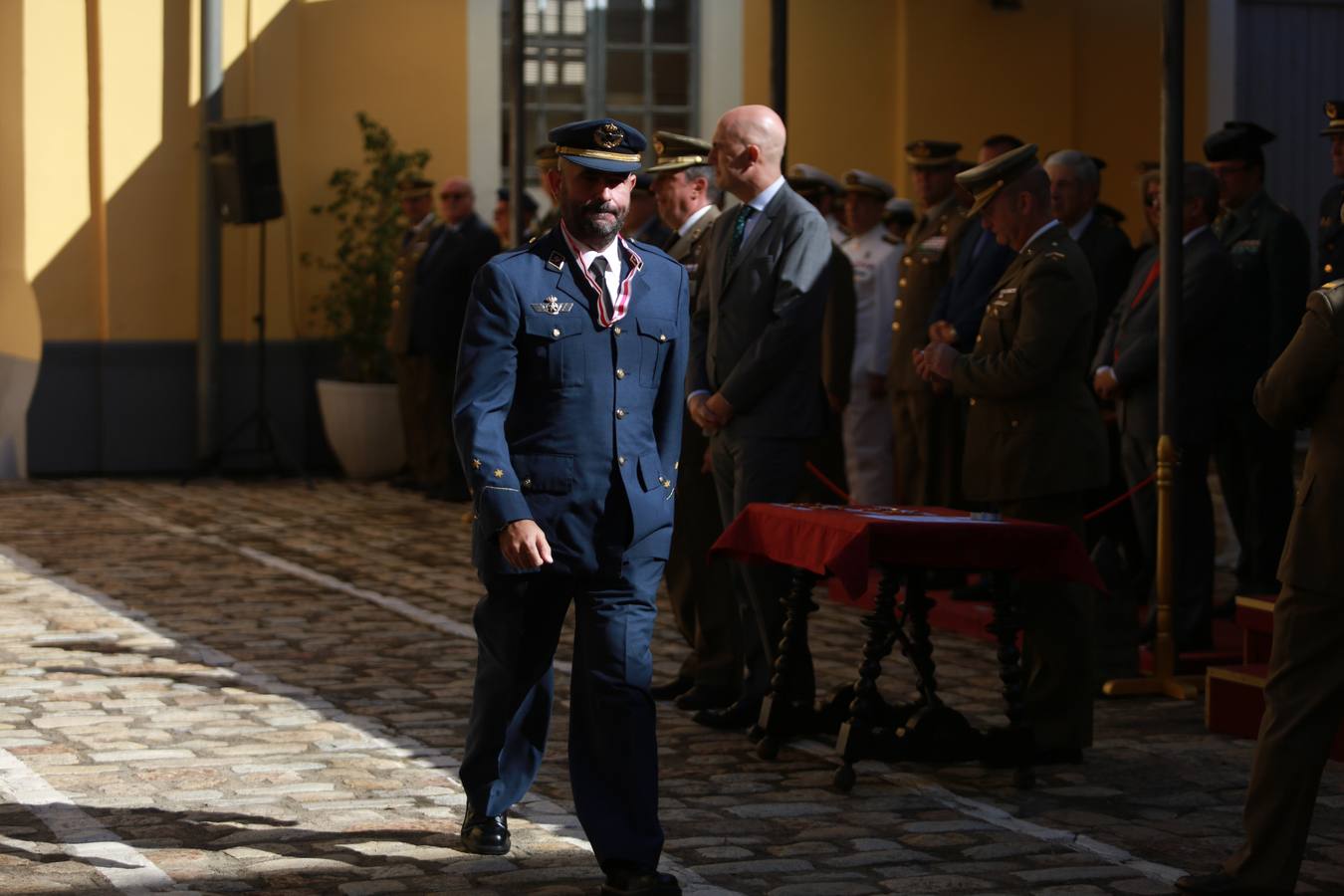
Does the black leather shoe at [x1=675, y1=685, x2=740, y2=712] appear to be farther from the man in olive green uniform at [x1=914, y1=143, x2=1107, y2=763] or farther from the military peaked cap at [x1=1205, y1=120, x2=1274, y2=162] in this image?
the military peaked cap at [x1=1205, y1=120, x2=1274, y2=162]

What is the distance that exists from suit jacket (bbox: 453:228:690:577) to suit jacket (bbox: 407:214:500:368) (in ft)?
30.8

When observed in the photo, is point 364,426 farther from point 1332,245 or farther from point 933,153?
point 1332,245

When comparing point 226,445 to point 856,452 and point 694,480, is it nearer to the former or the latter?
point 856,452

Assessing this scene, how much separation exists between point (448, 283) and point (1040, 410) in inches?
321

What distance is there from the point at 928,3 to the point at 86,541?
28.4 feet

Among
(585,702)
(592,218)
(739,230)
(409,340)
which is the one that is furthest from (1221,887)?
(409,340)

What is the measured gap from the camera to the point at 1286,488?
30.2ft

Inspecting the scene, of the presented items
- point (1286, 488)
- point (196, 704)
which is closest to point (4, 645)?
point (196, 704)

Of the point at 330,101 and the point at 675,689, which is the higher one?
the point at 330,101

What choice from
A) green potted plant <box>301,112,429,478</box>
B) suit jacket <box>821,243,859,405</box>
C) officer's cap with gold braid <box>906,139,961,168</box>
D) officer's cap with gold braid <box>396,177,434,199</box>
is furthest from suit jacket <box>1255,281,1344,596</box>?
green potted plant <box>301,112,429,478</box>

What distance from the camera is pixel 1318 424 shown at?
4980 mm

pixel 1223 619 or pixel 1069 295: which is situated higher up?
pixel 1069 295

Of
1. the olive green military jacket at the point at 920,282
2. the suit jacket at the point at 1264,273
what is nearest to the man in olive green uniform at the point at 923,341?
the olive green military jacket at the point at 920,282

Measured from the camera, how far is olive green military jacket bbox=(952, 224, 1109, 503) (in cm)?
Result: 684
